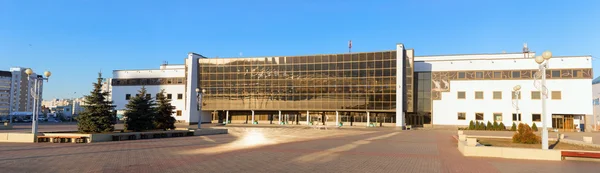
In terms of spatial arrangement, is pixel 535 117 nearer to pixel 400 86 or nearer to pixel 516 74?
pixel 516 74

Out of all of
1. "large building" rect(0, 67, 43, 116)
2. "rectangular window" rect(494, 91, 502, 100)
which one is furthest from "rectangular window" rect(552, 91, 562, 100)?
"large building" rect(0, 67, 43, 116)

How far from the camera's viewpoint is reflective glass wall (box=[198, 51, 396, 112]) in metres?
56.1

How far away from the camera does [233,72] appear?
64.1 m

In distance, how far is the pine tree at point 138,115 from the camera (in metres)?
27.5

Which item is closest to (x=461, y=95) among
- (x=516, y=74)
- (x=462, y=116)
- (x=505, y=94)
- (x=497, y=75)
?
(x=462, y=116)

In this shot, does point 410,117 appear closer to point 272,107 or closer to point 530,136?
point 272,107

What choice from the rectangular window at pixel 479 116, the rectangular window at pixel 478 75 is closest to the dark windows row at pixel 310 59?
the rectangular window at pixel 478 75

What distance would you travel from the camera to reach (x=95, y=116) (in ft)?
78.6

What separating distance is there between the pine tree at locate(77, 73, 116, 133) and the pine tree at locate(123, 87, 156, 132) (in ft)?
8.61

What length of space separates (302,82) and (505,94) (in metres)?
28.4

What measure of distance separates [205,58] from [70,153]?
51763mm

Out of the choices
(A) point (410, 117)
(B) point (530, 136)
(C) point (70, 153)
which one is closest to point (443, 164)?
(B) point (530, 136)

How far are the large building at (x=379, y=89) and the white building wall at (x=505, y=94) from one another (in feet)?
0.37

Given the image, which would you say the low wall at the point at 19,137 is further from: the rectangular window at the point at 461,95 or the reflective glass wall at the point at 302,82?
the rectangular window at the point at 461,95
